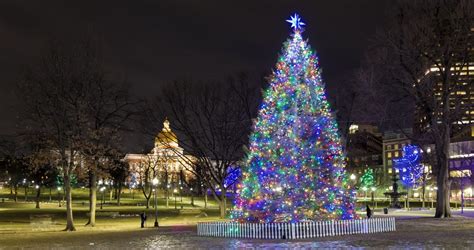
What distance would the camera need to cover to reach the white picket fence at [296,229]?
2430 cm

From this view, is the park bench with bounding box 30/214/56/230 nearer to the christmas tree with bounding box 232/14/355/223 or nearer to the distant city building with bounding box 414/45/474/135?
the christmas tree with bounding box 232/14/355/223

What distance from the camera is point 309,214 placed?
25922mm

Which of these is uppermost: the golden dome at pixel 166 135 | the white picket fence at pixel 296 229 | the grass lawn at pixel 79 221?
the golden dome at pixel 166 135

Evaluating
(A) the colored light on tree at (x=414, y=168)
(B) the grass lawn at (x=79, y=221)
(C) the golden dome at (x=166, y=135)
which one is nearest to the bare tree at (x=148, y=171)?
(B) the grass lawn at (x=79, y=221)

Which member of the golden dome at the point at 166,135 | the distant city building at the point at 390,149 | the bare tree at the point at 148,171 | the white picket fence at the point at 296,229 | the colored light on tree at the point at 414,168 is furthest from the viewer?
the distant city building at the point at 390,149

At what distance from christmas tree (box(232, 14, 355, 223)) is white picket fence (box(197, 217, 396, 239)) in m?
0.77

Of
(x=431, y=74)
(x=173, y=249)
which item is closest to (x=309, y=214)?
(x=173, y=249)

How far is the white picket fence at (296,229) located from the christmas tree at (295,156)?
2.52 ft

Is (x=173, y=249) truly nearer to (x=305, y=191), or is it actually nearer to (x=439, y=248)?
(x=305, y=191)

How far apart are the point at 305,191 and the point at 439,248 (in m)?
7.30

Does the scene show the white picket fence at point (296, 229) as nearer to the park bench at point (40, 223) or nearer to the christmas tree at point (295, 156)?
the christmas tree at point (295, 156)

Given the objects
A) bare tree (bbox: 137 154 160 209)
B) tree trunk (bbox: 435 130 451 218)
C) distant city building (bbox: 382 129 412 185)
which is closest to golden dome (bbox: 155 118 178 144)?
bare tree (bbox: 137 154 160 209)

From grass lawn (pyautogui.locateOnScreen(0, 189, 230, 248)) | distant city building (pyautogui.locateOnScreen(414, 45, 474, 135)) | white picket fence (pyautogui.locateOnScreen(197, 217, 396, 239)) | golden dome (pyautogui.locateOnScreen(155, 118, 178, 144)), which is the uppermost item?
distant city building (pyautogui.locateOnScreen(414, 45, 474, 135))

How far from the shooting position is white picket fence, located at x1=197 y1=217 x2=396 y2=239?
24.3 m
